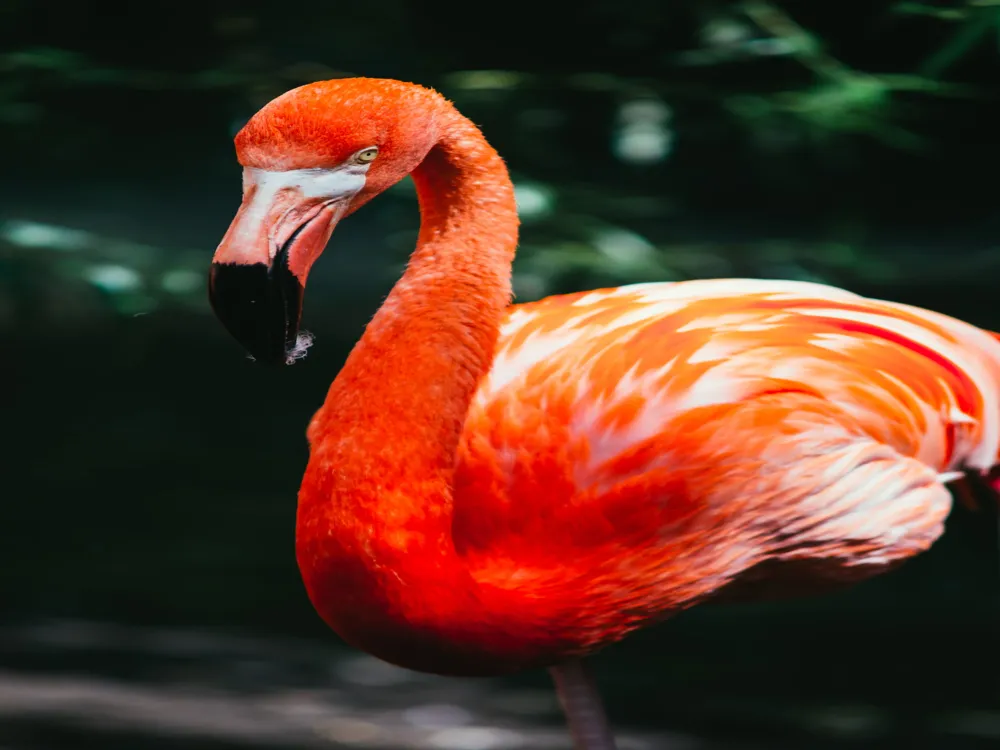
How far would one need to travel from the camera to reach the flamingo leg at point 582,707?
5.57 ft

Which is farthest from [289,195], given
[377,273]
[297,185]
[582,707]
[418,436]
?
[377,273]

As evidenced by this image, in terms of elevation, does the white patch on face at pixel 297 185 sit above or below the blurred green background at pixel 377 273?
above

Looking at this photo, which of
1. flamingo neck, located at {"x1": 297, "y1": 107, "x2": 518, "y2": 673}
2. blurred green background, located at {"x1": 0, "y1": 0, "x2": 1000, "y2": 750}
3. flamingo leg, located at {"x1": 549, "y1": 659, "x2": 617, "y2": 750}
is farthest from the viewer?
blurred green background, located at {"x1": 0, "y1": 0, "x2": 1000, "y2": 750}

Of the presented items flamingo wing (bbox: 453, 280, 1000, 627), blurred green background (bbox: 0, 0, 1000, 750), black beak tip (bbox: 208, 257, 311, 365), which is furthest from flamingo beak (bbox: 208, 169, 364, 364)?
blurred green background (bbox: 0, 0, 1000, 750)

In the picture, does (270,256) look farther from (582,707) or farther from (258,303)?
(582,707)

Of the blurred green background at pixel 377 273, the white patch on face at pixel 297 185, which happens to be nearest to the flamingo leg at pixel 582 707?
the blurred green background at pixel 377 273

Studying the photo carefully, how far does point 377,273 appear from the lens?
2.88 metres

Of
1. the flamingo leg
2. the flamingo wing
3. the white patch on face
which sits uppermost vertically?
the white patch on face

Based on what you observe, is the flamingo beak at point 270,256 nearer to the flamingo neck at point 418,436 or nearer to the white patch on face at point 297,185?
the white patch on face at point 297,185

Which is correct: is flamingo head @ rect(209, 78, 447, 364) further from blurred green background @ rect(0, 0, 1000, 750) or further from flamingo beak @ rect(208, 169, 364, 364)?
blurred green background @ rect(0, 0, 1000, 750)

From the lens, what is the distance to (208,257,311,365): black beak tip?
3.91 feet

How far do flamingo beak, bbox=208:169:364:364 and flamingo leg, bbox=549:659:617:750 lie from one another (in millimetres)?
683

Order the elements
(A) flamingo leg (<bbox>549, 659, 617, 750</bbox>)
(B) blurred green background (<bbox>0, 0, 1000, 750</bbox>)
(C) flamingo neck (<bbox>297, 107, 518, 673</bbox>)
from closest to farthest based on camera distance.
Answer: (C) flamingo neck (<bbox>297, 107, 518, 673</bbox>) < (A) flamingo leg (<bbox>549, 659, 617, 750</bbox>) < (B) blurred green background (<bbox>0, 0, 1000, 750</bbox>)

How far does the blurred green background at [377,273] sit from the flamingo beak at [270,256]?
1.28m
